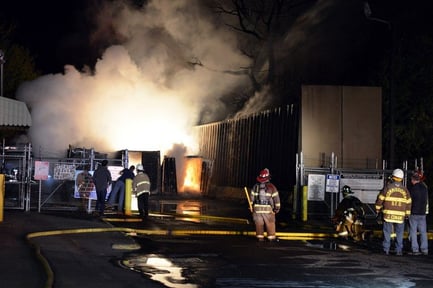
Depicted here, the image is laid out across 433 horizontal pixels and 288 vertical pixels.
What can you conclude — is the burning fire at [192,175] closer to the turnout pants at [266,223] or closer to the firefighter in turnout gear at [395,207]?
the turnout pants at [266,223]

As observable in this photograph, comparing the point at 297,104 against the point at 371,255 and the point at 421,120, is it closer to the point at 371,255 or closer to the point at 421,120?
the point at 421,120

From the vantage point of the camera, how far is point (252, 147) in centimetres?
3122

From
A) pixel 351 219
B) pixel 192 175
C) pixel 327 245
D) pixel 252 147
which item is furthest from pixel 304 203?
pixel 192 175

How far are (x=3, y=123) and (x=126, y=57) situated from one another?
19439 millimetres

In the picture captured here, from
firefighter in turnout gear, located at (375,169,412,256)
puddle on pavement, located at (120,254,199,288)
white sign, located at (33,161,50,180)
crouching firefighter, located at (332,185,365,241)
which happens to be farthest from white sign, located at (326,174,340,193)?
puddle on pavement, located at (120,254,199,288)

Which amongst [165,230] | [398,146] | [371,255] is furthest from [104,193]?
[398,146]

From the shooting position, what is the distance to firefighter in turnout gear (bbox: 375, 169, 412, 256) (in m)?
14.0

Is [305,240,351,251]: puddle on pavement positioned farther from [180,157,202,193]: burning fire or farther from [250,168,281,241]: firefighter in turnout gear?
[180,157,202,193]: burning fire

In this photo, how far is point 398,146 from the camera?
30.9 metres

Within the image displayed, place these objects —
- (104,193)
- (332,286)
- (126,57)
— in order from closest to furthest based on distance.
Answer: (332,286) < (104,193) < (126,57)

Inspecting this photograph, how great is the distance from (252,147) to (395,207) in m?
17.3

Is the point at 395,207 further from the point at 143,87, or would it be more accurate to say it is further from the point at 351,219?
the point at 143,87

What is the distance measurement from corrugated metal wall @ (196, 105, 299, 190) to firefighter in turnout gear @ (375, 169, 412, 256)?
1229cm

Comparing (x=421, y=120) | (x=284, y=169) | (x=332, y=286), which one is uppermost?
(x=421, y=120)
